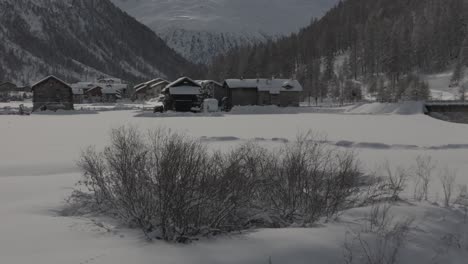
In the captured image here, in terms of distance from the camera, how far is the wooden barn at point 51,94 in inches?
2682

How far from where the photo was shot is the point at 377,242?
7766 mm

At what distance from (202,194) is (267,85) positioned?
67118 millimetres

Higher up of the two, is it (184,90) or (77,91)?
(77,91)

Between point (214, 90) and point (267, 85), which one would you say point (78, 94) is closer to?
point (214, 90)

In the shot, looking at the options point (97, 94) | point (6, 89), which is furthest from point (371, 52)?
point (6, 89)

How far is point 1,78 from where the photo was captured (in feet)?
627

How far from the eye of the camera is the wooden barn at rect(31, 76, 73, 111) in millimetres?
68125

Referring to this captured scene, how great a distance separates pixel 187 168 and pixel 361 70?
120420mm

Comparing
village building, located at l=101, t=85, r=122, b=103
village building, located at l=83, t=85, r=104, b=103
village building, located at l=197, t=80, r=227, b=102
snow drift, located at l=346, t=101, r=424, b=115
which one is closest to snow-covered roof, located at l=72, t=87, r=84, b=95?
village building, located at l=83, t=85, r=104, b=103

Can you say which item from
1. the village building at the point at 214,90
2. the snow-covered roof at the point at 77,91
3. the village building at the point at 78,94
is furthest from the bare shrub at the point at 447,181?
the snow-covered roof at the point at 77,91

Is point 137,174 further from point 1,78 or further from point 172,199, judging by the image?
point 1,78

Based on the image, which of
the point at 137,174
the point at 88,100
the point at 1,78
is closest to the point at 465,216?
the point at 137,174

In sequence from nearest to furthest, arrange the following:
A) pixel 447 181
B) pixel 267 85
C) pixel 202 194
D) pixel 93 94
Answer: pixel 202 194 → pixel 447 181 → pixel 267 85 → pixel 93 94

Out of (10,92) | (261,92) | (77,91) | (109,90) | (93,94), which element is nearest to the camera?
(261,92)
